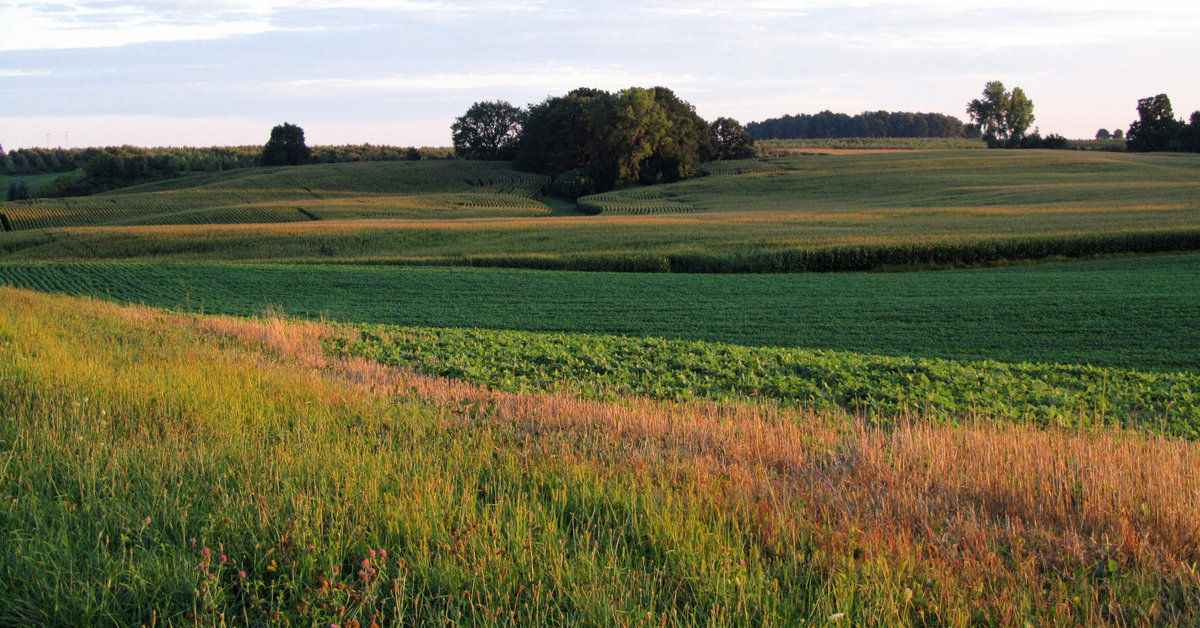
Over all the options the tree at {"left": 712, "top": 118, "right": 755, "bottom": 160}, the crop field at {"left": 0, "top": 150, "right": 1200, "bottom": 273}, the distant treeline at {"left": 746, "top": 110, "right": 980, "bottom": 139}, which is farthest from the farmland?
the distant treeline at {"left": 746, "top": 110, "right": 980, "bottom": 139}

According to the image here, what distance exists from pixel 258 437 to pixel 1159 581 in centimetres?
563

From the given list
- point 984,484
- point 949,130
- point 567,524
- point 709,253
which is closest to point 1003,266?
point 709,253

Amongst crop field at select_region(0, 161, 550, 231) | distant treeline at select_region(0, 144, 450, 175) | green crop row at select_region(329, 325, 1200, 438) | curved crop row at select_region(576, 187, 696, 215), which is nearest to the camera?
green crop row at select_region(329, 325, 1200, 438)

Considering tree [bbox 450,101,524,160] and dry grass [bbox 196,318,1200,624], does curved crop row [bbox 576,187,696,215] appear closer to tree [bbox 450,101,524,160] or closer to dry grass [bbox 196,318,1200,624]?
tree [bbox 450,101,524,160]

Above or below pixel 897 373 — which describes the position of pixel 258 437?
above

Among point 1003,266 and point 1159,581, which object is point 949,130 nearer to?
point 1003,266

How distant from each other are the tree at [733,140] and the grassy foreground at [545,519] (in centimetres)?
11091

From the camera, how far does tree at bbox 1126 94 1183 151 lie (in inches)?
4313

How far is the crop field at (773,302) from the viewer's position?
20484 mm

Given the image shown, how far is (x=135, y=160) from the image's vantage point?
115938 mm

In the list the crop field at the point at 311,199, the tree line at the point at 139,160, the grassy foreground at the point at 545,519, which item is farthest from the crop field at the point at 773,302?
the tree line at the point at 139,160

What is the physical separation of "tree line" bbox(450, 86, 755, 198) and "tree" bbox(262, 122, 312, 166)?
122 ft

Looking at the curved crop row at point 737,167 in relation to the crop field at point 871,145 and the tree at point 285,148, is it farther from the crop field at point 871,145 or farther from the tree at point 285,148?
the tree at point 285,148

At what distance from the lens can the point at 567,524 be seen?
15.2 ft
